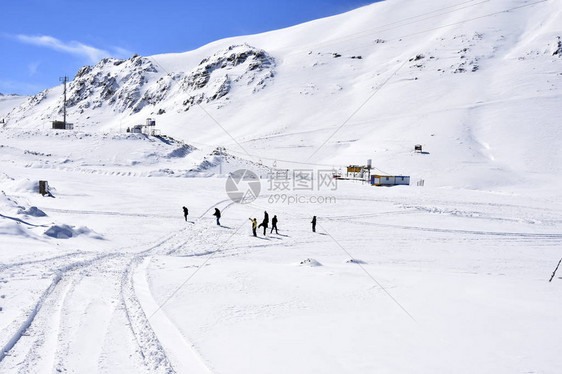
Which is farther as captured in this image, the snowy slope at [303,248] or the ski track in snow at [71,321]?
the snowy slope at [303,248]

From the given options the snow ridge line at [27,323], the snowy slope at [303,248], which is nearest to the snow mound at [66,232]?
the snowy slope at [303,248]

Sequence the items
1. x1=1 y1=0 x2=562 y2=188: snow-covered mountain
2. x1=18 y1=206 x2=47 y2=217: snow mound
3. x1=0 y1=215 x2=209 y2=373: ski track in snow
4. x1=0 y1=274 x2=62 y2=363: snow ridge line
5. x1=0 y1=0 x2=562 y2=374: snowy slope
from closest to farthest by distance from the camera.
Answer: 1. x1=0 y1=215 x2=209 y2=373: ski track in snow
2. x1=0 y1=274 x2=62 y2=363: snow ridge line
3. x1=0 y1=0 x2=562 y2=374: snowy slope
4. x1=18 y1=206 x2=47 y2=217: snow mound
5. x1=1 y1=0 x2=562 y2=188: snow-covered mountain

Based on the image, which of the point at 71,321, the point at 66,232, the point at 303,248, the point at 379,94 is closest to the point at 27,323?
the point at 71,321

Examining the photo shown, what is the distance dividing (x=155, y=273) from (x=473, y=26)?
129059 millimetres

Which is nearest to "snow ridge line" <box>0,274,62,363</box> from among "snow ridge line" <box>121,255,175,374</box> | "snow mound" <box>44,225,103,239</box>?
"snow ridge line" <box>121,255,175,374</box>

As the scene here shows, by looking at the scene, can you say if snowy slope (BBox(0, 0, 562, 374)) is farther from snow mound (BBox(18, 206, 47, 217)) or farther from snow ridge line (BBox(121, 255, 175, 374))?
snow mound (BBox(18, 206, 47, 217))

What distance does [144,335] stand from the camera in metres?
7.29

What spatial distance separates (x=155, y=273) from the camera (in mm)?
12109

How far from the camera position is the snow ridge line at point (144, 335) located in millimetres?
6328

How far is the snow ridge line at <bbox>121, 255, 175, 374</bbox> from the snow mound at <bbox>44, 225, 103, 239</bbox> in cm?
730

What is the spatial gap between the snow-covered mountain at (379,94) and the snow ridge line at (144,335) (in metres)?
43.5

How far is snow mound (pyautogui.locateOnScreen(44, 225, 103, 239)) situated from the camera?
15906mm

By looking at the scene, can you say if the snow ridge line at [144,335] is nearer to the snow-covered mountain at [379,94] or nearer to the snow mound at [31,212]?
the snow mound at [31,212]

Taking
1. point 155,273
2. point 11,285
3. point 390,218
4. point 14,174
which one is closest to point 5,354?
point 11,285
